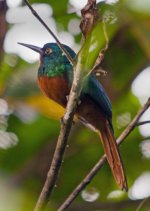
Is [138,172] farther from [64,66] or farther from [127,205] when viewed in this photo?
[64,66]

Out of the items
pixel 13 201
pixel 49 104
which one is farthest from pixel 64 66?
pixel 13 201

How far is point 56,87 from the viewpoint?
255cm

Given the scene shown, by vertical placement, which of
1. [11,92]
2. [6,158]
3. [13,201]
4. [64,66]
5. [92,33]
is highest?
[92,33]

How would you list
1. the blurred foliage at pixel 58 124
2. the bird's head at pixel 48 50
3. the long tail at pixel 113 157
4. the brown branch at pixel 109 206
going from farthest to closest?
the blurred foliage at pixel 58 124, the bird's head at pixel 48 50, the brown branch at pixel 109 206, the long tail at pixel 113 157

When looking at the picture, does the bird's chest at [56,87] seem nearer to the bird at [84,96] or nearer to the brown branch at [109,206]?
the bird at [84,96]

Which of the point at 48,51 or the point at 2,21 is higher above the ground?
the point at 2,21

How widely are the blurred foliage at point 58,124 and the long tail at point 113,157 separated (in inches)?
20.5

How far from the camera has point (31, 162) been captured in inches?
127

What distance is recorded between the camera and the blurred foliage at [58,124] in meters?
3.12

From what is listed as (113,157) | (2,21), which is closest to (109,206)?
(113,157)

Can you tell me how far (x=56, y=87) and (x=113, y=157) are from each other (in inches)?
16.9

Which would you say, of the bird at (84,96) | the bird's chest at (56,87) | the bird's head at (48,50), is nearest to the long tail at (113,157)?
the bird at (84,96)

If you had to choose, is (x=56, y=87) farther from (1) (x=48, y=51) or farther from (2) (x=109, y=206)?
(2) (x=109, y=206)

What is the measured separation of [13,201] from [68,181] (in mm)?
2023
